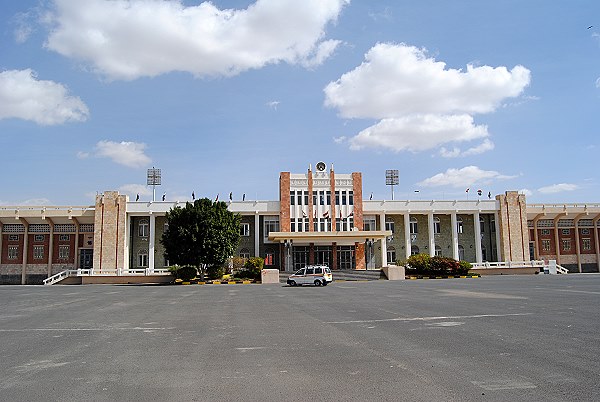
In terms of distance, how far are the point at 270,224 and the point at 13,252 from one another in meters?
27.6

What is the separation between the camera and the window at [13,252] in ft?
175

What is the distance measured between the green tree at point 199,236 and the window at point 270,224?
1266cm

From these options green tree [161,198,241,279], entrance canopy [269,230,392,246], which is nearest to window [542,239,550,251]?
entrance canopy [269,230,392,246]

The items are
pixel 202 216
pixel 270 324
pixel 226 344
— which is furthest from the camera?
pixel 202 216

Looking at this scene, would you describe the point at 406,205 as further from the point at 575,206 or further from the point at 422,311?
the point at 422,311

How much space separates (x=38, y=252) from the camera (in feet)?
176

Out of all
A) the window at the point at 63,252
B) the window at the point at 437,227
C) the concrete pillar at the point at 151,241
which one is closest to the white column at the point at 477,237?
the window at the point at 437,227

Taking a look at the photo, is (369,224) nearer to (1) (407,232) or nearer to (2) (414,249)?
(1) (407,232)

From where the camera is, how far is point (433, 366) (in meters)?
7.59

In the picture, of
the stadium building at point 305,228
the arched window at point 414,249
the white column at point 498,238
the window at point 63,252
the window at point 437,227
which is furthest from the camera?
the window at point 437,227

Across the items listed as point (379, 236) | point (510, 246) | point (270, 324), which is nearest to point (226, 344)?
point (270, 324)

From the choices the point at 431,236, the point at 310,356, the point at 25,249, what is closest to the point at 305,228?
the point at 431,236

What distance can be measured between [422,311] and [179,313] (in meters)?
7.65

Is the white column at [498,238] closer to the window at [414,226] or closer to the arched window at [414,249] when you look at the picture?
the window at [414,226]
